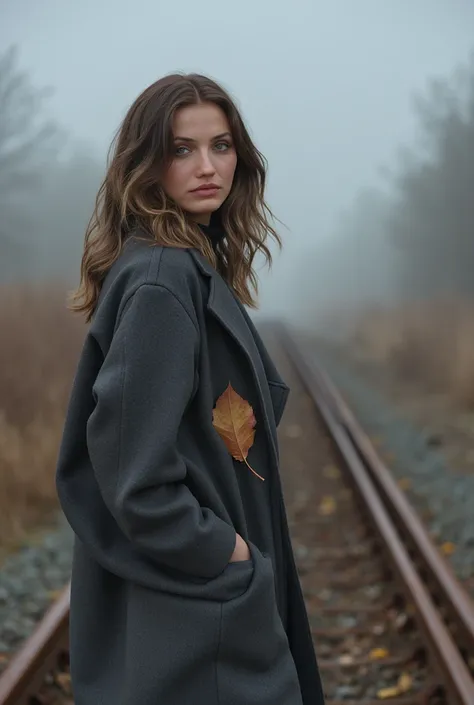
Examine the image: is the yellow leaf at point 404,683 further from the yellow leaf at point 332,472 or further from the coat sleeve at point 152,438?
the yellow leaf at point 332,472

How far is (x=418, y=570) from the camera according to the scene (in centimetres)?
474

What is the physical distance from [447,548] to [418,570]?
0.62 m

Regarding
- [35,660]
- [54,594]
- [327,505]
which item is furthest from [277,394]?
[327,505]

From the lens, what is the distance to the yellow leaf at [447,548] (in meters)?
5.21

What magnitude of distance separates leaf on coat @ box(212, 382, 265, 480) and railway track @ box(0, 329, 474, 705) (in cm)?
168

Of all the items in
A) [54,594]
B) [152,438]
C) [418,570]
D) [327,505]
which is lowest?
[327,505]

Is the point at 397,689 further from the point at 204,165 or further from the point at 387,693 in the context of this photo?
the point at 204,165

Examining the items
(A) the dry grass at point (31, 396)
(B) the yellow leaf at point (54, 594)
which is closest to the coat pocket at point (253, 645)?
(B) the yellow leaf at point (54, 594)

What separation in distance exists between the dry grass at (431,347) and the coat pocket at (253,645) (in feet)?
29.1

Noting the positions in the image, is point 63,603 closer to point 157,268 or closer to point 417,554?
point 417,554

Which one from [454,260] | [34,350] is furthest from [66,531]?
[454,260]

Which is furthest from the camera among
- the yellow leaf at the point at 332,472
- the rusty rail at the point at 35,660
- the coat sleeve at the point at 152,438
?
the yellow leaf at the point at 332,472

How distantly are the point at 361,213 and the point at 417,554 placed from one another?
42.4m

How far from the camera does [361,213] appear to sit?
45969 mm
